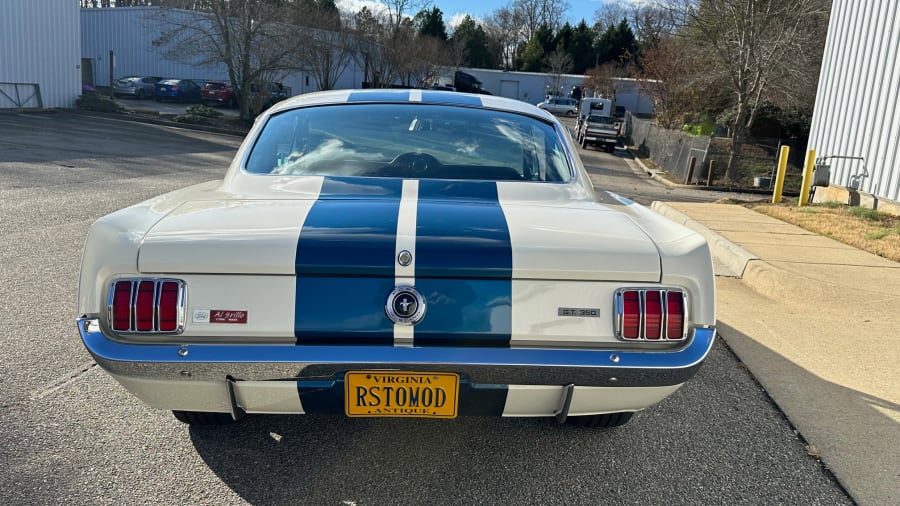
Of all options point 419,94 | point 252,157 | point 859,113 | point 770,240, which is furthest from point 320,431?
point 859,113

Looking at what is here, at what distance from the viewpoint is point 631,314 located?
243 cm

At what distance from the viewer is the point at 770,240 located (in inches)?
332

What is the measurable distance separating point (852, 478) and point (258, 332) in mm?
2656

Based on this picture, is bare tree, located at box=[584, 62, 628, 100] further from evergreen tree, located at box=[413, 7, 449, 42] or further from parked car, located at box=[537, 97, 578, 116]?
evergreen tree, located at box=[413, 7, 449, 42]

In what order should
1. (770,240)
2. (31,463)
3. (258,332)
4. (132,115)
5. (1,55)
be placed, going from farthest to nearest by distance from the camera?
(132,115) < (1,55) < (770,240) < (31,463) < (258,332)

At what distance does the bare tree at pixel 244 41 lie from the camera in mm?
24062

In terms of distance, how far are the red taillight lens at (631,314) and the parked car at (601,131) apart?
2764 cm

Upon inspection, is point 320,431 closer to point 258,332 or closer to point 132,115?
point 258,332

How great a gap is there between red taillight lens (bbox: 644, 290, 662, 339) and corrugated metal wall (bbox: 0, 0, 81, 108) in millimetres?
29126

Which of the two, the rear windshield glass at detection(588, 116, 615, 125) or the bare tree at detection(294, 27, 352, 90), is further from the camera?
the bare tree at detection(294, 27, 352, 90)

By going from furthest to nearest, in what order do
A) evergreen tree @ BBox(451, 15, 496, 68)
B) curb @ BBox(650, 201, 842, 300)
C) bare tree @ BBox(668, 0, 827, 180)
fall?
evergreen tree @ BBox(451, 15, 496, 68) → bare tree @ BBox(668, 0, 827, 180) → curb @ BBox(650, 201, 842, 300)

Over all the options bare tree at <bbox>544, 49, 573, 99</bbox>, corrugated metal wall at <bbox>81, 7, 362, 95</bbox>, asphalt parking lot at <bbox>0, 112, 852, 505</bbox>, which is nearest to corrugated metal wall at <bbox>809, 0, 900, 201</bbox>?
asphalt parking lot at <bbox>0, 112, 852, 505</bbox>

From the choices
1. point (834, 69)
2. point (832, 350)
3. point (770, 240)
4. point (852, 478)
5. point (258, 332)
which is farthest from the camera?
point (834, 69)

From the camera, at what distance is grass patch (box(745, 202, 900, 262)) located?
8.18 metres
